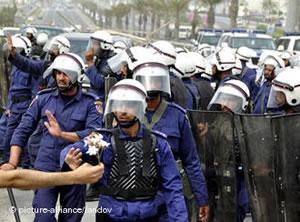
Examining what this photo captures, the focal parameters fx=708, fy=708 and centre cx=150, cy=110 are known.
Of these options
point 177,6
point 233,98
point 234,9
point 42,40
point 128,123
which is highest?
point 177,6

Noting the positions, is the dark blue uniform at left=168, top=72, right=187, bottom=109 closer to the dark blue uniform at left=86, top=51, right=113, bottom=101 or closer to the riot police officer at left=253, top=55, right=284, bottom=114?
the riot police officer at left=253, top=55, right=284, bottom=114

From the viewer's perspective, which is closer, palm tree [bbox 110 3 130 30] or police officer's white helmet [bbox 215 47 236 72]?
police officer's white helmet [bbox 215 47 236 72]

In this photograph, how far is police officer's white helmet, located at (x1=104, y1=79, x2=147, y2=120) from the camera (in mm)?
4293

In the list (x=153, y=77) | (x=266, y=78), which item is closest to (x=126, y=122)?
(x=153, y=77)

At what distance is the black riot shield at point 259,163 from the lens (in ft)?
17.0

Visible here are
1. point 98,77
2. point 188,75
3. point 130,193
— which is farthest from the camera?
point 98,77

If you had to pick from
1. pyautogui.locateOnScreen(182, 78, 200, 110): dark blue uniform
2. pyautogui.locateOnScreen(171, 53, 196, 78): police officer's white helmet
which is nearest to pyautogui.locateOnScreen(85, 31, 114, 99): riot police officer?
pyautogui.locateOnScreen(171, 53, 196, 78): police officer's white helmet

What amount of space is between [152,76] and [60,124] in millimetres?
871

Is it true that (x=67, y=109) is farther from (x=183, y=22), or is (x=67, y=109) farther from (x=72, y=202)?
(x=183, y=22)

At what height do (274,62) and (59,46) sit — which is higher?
(59,46)

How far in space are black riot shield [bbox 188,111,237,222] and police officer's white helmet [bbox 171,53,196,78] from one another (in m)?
1.55

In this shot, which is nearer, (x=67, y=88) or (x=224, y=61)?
(x=67, y=88)

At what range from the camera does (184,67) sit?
7895 mm

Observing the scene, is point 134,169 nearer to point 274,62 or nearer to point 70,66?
point 70,66
